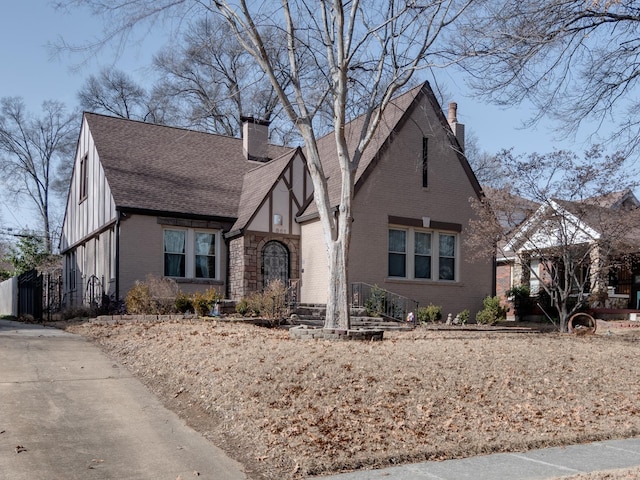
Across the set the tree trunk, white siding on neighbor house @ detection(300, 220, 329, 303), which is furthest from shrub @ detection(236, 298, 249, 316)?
the tree trunk

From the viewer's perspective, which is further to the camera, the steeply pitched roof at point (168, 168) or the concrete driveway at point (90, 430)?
the steeply pitched roof at point (168, 168)

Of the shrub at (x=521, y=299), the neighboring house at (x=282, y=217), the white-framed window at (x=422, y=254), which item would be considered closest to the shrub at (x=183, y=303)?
the neighboring house at (x=282, y=217)

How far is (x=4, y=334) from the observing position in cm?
1343

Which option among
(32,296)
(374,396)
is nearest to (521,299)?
(32,296)

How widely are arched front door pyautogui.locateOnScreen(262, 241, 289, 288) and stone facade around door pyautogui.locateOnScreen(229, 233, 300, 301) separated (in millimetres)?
161

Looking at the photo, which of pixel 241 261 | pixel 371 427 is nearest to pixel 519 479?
pixel 371 427

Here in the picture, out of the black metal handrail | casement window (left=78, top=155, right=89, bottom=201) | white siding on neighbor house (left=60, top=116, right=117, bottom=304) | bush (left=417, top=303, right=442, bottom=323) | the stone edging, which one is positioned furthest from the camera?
casement window (left=78, top=155, right=89, bottom=201)

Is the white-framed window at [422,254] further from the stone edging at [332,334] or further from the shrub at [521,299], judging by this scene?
the stone edging at [332,334]

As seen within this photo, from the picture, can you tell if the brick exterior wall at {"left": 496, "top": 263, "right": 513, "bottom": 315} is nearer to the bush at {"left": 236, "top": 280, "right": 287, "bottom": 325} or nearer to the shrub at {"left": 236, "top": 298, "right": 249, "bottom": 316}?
the bush at {"left": 236, "top": 280, "right": 287, "bottom": 325}

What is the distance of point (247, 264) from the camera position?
20.1m

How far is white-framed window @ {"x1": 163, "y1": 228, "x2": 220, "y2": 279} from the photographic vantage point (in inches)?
804

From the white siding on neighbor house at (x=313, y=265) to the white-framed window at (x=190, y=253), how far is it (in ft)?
9.32

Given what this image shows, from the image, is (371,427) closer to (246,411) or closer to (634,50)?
(246,411)

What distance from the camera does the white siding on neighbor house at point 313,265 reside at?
20.2m
